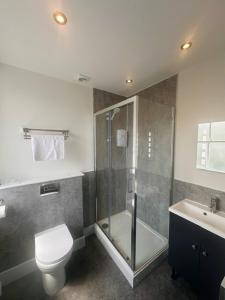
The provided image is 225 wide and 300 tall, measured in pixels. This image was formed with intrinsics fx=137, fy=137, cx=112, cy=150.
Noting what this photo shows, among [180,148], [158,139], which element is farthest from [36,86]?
[180,148]

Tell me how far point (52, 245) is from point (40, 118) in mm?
1560

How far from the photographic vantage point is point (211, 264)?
1.23 m

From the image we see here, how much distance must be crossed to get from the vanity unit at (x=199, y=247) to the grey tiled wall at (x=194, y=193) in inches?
3.1

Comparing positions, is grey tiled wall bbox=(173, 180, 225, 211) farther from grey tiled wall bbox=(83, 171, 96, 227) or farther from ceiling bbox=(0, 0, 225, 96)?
ceiling bbox=(0, 0, 225, 96)

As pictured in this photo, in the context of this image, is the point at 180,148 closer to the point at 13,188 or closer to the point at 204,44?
the point at 204,44

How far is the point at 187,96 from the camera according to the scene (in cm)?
179

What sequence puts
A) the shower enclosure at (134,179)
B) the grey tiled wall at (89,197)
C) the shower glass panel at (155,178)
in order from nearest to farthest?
1. the shower enclosure at (134,179)
2. the shower glass panel at (155,178)
3. the grey tiled wall at (89,197)

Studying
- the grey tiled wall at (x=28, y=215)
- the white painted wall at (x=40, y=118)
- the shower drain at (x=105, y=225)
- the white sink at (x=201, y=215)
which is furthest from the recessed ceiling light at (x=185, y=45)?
the shower drain at (x=105, y=225)

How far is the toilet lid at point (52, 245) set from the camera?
1.37 metres

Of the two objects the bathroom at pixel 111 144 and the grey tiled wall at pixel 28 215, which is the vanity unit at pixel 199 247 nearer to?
the bathroom at pixel 111 144

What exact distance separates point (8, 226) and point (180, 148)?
2.33 metres

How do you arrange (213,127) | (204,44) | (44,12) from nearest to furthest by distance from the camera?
(44,12) < (204,44) < (213,127)

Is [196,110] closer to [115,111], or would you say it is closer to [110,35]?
[115,111]

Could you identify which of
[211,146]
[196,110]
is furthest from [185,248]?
[196,110]
